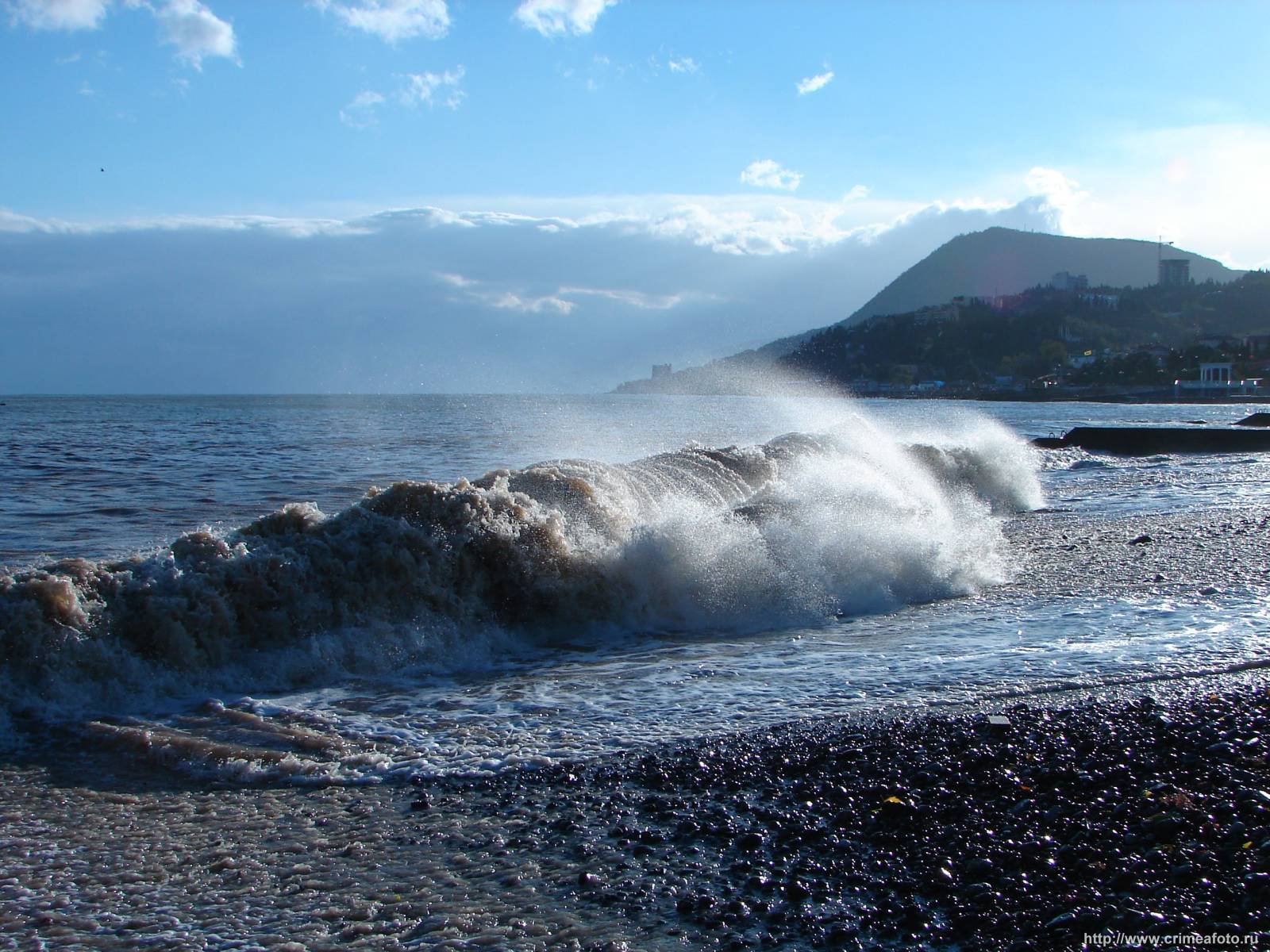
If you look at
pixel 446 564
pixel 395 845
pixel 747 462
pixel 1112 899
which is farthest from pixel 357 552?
pixel 747 462

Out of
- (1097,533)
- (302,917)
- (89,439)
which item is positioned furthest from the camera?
(89,439)

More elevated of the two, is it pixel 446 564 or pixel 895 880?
pixel 446 564

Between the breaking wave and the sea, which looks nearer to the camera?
the sea

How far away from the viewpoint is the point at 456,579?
9359mm

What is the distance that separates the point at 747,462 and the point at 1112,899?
15162mm

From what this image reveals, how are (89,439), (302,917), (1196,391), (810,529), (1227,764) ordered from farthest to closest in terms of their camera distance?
1. (1196,391)
2. (89,439)
3. (810,529)
4. (1227,764)
5. (302,917)

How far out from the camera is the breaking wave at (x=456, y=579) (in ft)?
23.7

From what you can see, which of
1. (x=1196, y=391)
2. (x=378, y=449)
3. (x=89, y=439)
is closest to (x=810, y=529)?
(x=378, y=449)

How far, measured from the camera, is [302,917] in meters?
3.79

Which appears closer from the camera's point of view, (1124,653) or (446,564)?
(1124,653)

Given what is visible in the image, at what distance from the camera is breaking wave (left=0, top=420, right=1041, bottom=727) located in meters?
7.23

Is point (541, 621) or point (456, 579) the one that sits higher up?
point (456, 579)

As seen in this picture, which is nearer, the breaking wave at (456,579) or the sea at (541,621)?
the sea at (541,621)

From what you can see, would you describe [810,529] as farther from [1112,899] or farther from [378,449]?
[378,449]
